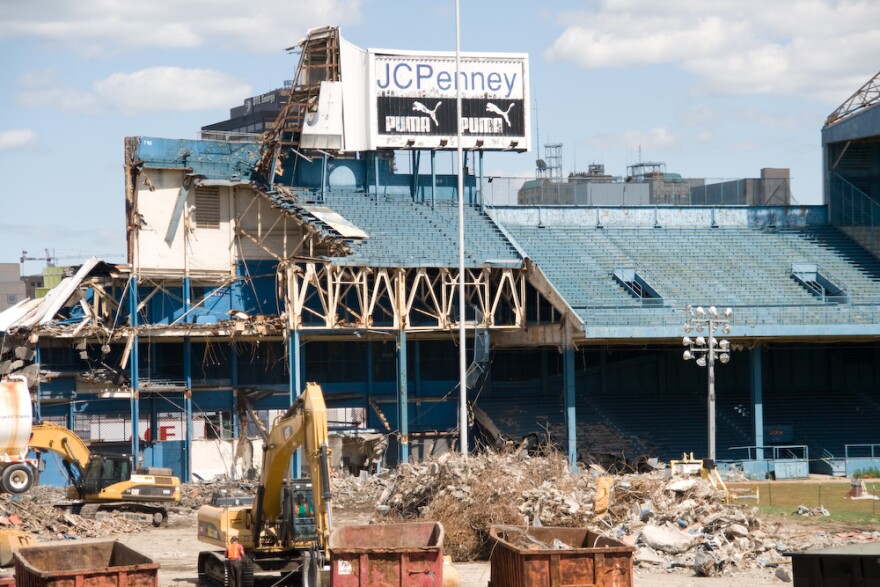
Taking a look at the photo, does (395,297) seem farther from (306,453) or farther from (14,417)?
(306,453)

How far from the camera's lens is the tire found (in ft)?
126

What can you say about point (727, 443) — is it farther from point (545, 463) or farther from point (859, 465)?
point (545, 463)

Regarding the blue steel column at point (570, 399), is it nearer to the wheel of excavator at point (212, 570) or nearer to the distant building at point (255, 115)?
the wheel of excavator at point (212, 570)

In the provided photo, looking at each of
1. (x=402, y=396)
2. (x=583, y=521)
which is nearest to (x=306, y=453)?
(x=583, y=521)

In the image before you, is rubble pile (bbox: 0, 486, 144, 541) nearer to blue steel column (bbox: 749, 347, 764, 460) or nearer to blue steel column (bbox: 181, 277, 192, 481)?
blue steel column (bbox: 181, 277, 192, 481)

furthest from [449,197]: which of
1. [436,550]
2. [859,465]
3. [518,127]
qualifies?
[436,550]

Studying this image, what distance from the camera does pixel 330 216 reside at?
54438 millimetres

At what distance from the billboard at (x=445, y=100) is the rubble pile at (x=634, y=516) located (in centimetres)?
2423

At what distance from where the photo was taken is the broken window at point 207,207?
55.0 metres

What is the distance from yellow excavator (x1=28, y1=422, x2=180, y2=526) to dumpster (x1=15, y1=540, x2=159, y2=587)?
56.9 ft

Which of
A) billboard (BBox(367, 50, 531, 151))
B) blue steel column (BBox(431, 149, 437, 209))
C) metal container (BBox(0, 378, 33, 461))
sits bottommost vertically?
metal container (BBox(0, 378, 33, 461))

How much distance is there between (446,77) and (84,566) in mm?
36662

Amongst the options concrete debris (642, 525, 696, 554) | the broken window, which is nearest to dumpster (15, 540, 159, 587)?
concrete debris (642, 525, 696, 554)

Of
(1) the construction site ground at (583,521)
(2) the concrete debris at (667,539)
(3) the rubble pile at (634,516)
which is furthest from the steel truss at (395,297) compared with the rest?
(2) the concrete debris at (667,539)
